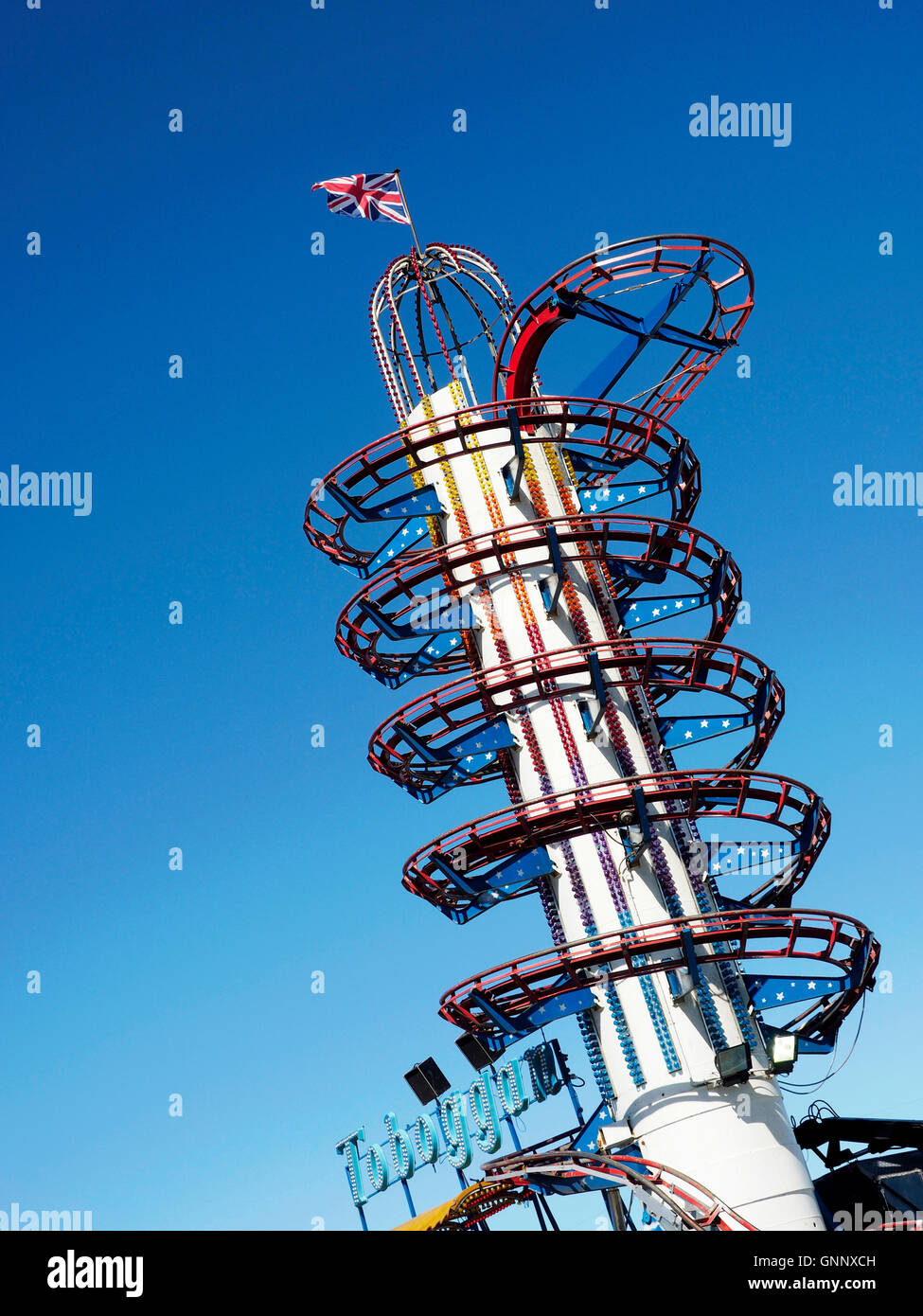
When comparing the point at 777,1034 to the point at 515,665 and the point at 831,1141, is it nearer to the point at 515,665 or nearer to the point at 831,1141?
the point at 831,1141

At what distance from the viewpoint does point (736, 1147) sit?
3512cm

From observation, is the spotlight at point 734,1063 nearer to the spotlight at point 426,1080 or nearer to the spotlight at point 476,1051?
the spotlight at point 476,1051

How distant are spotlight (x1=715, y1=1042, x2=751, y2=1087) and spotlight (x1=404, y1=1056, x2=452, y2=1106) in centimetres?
1089

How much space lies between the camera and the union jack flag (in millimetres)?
47156

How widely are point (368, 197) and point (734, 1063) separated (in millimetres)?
32833

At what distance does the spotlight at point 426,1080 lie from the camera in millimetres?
42812

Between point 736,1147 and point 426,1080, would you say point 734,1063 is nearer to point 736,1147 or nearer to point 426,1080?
point 736,1147

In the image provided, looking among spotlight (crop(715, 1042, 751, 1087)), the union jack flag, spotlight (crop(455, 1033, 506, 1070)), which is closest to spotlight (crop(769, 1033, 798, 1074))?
spotlight (crop(715, 1042, 751, 1087))

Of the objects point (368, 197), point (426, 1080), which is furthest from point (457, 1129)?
point (368, 197)

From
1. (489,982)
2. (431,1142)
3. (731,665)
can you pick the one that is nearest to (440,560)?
(731,665)

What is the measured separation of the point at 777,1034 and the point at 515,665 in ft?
44.7

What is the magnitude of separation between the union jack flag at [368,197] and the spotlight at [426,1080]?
30.4 m

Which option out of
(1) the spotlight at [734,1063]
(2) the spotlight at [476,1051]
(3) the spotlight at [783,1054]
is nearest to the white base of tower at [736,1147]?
(1) the spotlight at [734,1063]
